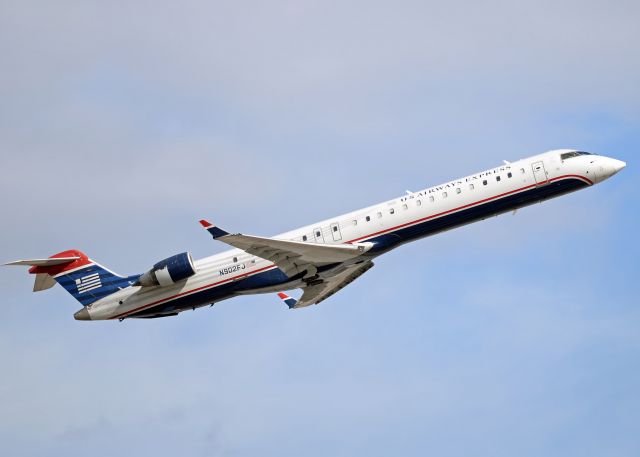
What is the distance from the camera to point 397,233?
39.4 m

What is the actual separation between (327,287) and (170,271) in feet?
24.2

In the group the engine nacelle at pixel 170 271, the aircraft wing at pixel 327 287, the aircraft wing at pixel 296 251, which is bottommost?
the aircraft wing at pixel 327 287

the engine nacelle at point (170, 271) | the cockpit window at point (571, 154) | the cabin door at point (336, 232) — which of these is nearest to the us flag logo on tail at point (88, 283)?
the engine nacelle at point (170, 271)

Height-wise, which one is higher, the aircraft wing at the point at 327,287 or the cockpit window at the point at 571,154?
the cockpit window at the point at 571,154

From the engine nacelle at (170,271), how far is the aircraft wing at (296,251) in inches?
133

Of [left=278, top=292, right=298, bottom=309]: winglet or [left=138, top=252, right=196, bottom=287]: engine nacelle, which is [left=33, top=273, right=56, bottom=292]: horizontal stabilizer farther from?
[left=278, top=292, right=298, bottom=309]: winglet

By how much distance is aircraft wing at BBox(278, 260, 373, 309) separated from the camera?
42344mm

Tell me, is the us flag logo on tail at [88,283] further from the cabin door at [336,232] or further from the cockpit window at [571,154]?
the cockpit window at [571,154]

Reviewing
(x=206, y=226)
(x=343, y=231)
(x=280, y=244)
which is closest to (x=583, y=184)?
(x=343, y=231)

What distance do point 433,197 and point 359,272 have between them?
5.71 m

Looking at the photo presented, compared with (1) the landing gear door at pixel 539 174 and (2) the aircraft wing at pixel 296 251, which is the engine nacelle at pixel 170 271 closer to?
(2) the aircraft wing at pixel 296 251

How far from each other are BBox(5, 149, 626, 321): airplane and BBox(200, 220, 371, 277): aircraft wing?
0.13ft

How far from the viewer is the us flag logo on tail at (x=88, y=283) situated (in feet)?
139

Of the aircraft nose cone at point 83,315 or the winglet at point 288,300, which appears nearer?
the aircraft nose cone at point 83,315
